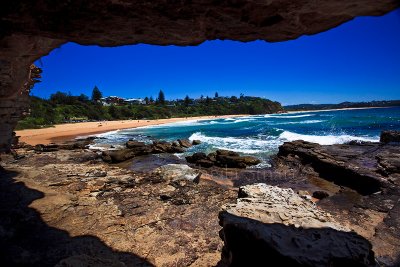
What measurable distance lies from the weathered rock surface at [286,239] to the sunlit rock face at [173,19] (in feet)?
9.60

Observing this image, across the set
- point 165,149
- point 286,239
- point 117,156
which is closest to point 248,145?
point 165,149

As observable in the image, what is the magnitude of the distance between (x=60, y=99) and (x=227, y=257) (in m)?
80.0

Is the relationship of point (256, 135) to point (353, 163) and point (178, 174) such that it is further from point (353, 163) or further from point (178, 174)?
point (178, 174)

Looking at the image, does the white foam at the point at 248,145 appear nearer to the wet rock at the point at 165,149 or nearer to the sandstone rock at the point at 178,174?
the wet rock at the point at 165,149

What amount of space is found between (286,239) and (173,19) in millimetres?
3507

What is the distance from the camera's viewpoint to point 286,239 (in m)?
4.02

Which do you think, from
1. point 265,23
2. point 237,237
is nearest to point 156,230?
point 237,237

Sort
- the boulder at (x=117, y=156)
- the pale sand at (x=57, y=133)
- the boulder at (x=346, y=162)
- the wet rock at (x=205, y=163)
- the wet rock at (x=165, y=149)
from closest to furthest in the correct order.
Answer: the boulder at (x=346, y=162) < the wet rock at (x=205, y=163) < the boulder at (x=117, y=156) < the wet rock at (x=165, y=149) < the pale sand at (x=57, y=133)

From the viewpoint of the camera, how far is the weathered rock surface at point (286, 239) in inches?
146

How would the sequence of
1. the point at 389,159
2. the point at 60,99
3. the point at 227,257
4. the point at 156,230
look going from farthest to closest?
the point at 60,99
the point at 389,159
the point at 156,230
the point at 227,257

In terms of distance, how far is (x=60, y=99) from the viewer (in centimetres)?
7350

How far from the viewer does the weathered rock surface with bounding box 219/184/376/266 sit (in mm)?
3701

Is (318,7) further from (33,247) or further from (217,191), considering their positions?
(217,191)

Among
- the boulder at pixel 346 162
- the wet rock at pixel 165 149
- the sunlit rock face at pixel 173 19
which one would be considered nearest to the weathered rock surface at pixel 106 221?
the sunlit rock face at pixel 173 19
